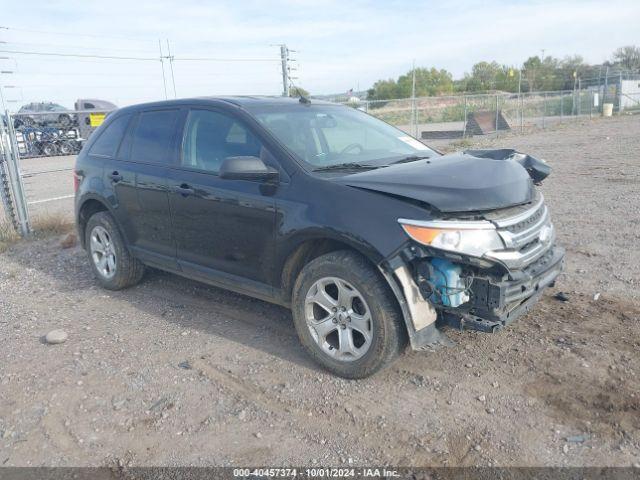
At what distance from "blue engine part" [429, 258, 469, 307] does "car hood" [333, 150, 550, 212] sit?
0.33 metres

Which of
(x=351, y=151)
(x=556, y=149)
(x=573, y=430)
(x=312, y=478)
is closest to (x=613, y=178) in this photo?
(x=556, y=149)

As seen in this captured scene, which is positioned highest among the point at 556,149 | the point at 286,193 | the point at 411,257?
the point at 286,193

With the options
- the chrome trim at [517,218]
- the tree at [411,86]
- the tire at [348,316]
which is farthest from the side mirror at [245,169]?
the tree at [411,86]

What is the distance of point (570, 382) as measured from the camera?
3539 mm

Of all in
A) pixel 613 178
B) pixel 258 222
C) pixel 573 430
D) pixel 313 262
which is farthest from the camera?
pixel 613 178

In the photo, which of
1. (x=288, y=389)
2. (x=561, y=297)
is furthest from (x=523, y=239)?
(x=288, y=389)

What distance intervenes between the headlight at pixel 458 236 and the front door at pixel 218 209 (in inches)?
47.2

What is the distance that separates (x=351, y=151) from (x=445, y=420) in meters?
2.18

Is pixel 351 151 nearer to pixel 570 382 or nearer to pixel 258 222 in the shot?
pixel 258 222

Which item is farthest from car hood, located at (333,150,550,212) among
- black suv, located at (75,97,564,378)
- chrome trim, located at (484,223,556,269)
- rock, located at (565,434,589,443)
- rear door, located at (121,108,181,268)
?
rear door, located at (121,108,181,268)

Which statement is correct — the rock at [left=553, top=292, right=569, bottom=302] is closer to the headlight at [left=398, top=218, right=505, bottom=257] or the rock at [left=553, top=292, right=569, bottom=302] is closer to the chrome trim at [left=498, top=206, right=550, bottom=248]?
the chrome trim at [left=498, top=206, right=550, bottom=248]

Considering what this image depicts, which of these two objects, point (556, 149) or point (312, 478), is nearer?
point (312, 478)

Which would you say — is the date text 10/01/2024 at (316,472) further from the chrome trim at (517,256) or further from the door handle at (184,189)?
the door handle at (184,189)

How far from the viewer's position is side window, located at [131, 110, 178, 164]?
16.3 ft
